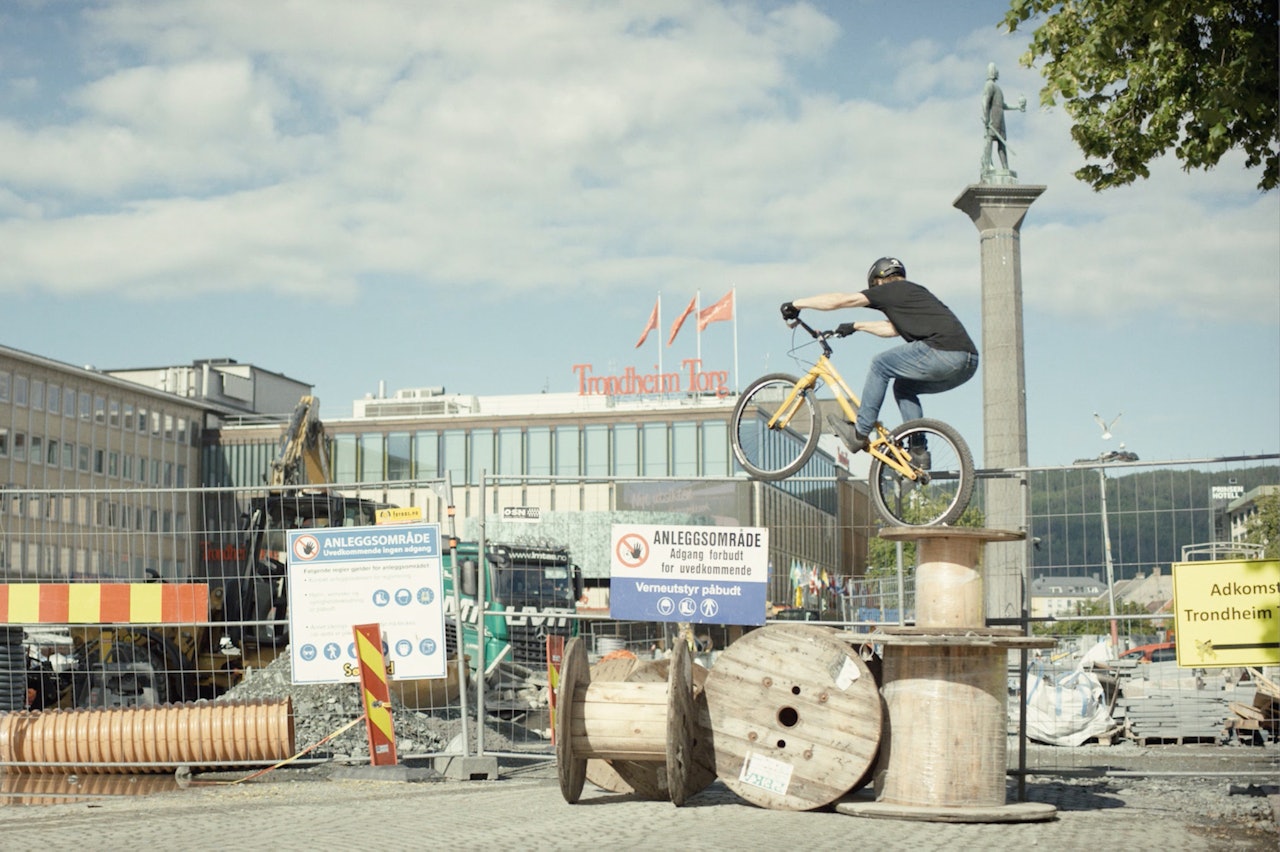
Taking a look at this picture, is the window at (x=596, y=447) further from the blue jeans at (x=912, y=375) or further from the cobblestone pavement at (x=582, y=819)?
the blue jeans at (x=912, y=375)

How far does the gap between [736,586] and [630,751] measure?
2.39 metres

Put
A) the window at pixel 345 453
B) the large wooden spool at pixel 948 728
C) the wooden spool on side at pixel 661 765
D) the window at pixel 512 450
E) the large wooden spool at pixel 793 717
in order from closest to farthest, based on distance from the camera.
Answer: the large wooden spool at pixel 948 728 < the large wooden spool at pixel 793 717 < the wooden spool on side at pixel 661 765 < the window at pixel 512 450 < the window at pixel 345 453

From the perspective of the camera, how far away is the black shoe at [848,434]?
12.3m

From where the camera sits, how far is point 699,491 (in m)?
16.4

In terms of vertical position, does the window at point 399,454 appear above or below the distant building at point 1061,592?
above

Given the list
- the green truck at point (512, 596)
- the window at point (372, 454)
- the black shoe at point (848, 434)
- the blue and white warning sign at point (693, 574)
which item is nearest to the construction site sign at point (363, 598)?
the blue and white warning sign at point (693, 574)

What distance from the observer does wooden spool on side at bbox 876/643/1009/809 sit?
10.2m

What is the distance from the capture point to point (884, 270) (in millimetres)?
12305

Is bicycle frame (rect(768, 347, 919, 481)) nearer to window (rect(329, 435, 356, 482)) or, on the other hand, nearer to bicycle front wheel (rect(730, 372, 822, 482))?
bicycle front wheel (rect(730, 372, 822, 482))

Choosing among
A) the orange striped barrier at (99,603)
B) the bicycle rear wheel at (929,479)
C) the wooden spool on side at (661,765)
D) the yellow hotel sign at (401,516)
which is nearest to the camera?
the wooden spool on side at (661,765)

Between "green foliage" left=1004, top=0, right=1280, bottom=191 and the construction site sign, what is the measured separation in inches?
257

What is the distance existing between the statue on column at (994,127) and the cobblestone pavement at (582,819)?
16.6m

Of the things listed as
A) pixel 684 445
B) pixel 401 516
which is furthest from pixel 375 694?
pixel 684 445

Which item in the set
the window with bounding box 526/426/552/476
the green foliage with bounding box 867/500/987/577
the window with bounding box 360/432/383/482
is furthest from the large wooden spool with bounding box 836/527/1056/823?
the window with bounding box 360/432/383/482
